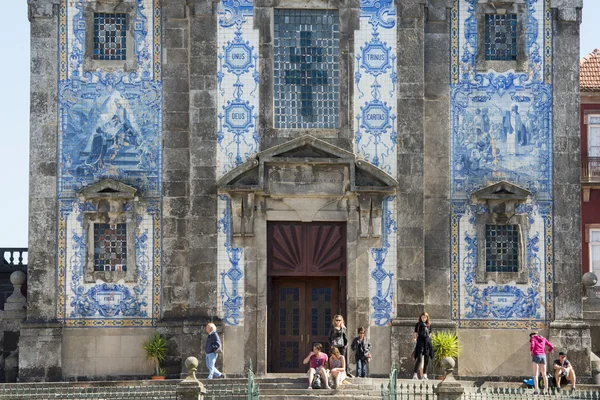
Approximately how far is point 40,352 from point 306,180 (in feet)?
22.4

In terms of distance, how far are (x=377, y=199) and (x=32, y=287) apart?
7.72 m

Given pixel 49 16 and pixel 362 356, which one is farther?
pixel 49 16

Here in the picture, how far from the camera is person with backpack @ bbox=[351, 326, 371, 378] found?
1224 inches

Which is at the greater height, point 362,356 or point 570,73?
point 570,73

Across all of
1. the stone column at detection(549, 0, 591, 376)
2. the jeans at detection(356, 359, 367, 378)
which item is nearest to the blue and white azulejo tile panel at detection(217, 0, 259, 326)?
the jeans at detection(356, 359, 367, 378)

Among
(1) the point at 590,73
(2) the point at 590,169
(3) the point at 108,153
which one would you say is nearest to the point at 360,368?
(3) the point at 108,153

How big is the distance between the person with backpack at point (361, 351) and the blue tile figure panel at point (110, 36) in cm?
Result: 816

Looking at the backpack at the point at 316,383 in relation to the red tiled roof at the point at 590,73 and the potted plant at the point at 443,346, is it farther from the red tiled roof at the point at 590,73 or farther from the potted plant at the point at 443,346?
the red tiled roof at the point at 590,73

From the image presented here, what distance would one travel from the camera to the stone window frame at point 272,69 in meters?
33.2

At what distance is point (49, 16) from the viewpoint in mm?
33344

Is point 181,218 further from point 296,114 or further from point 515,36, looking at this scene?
point 515,36

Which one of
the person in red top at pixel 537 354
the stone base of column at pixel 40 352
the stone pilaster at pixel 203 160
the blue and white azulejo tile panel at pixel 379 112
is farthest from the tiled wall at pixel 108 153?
the person in red top at pixel 537 354

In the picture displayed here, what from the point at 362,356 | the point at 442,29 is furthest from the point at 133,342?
the point at 442,29

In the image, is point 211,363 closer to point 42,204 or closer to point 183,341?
point 183,341
